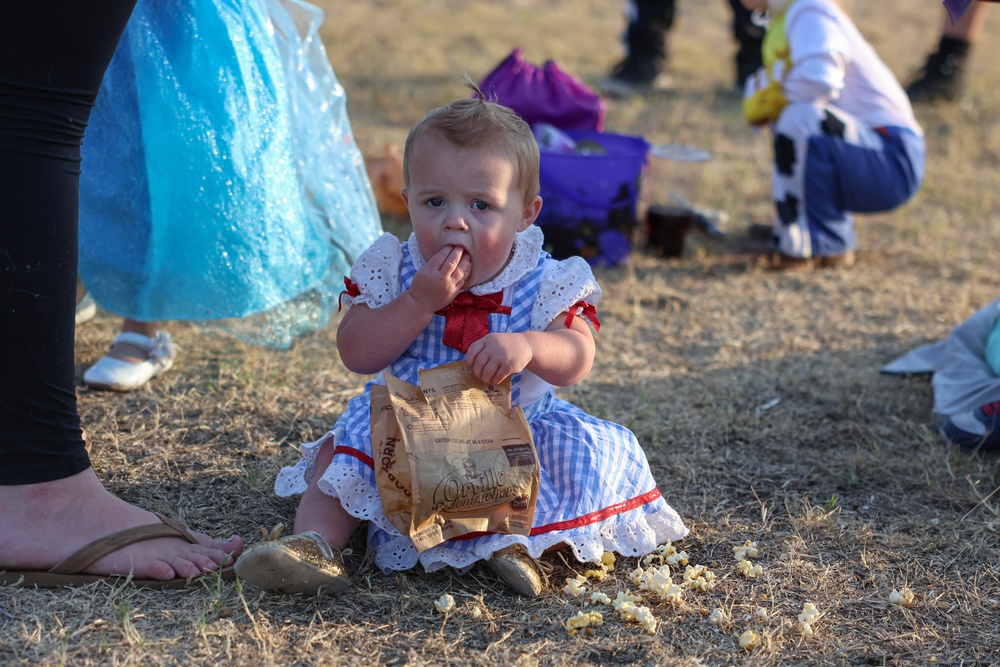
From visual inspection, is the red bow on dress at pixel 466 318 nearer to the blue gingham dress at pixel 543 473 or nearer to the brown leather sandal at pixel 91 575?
the blue gingham dress at pixel 543 473

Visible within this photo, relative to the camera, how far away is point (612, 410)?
281 cm

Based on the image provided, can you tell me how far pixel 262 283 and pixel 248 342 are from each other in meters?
0.28

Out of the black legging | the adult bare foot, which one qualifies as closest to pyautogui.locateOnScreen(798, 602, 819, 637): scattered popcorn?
the adult bare foot

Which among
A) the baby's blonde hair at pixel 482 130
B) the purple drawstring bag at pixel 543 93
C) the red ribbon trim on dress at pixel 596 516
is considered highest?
the baby's blonde hair at pixel 482 130

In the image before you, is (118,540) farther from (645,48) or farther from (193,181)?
(645,48)

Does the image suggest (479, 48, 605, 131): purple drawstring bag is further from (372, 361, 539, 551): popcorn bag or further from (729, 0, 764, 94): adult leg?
(729, 0, 764, 94): adult leg

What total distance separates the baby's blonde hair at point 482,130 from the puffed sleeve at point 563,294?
19cm

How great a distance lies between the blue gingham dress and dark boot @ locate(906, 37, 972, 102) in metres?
5.53

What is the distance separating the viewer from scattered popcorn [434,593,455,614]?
1.80m

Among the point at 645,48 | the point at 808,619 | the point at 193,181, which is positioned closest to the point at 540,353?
the point at 808,619

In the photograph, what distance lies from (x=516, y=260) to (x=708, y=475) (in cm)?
82

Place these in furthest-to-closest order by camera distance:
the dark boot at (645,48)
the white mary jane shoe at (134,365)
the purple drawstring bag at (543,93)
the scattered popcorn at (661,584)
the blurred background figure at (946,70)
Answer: the dark boot at (645,48) < the blurred background figure at (946,70) < the purple drawstring bag at (543,93) < the white mary jane shoe at (134,365) < the scattered popcorn at (661,584)

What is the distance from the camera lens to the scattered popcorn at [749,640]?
1.75m

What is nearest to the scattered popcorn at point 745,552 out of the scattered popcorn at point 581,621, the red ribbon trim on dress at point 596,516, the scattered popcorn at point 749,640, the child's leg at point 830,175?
the red ribbon trim on dress at point 596,516
